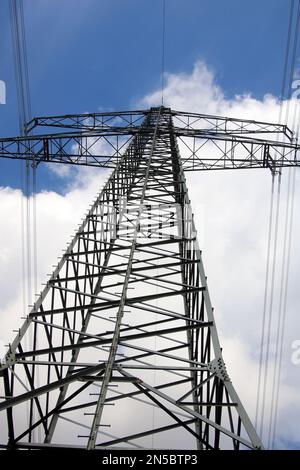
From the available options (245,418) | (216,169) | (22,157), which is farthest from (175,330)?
(22,157)

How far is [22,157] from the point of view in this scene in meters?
27.5

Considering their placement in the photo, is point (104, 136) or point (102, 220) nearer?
point (102, 220)

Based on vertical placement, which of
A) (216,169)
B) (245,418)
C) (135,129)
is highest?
(135,129)

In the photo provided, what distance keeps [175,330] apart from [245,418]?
297cm
